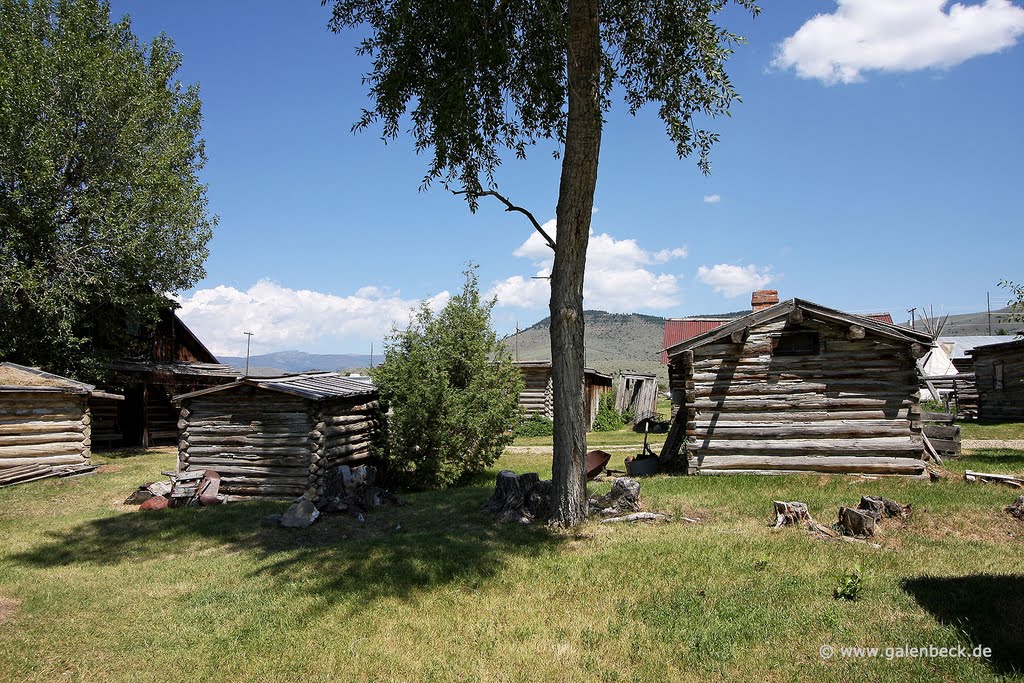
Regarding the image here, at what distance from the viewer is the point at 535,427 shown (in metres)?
30.0

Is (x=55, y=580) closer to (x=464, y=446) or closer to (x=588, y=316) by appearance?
(x=464, y=446)

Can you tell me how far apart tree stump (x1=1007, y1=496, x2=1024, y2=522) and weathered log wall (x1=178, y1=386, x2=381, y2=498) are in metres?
13.3

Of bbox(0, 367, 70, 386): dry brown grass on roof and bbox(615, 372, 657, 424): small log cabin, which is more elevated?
bbox(0, 367, 70, 386): dry brown grass on roof

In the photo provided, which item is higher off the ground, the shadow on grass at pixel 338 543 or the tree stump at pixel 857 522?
the tree stump at pixel 857 522

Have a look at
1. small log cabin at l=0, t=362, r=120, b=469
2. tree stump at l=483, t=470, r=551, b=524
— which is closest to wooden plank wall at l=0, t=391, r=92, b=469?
small log cabin at l=0, t=362, r=120, b=469

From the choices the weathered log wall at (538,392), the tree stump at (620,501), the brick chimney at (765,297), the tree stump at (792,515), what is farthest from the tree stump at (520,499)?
the weathered log wall at (538,392)

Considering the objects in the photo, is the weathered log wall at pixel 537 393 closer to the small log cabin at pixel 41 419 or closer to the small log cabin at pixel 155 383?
the small log cabin at pixel 155 383

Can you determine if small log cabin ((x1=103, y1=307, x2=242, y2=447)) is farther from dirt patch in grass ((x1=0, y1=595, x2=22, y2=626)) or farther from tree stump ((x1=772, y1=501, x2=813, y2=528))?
tree stump ((x1=772, y1=501, x2=813, y2=528))

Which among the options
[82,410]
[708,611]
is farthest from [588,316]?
[708,611]

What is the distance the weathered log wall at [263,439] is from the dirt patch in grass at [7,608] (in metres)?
6.69

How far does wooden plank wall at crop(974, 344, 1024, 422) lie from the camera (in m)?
24.9

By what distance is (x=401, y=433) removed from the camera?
620 inches

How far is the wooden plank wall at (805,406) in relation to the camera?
13.6 m

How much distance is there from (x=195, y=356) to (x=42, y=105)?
1325 cm
